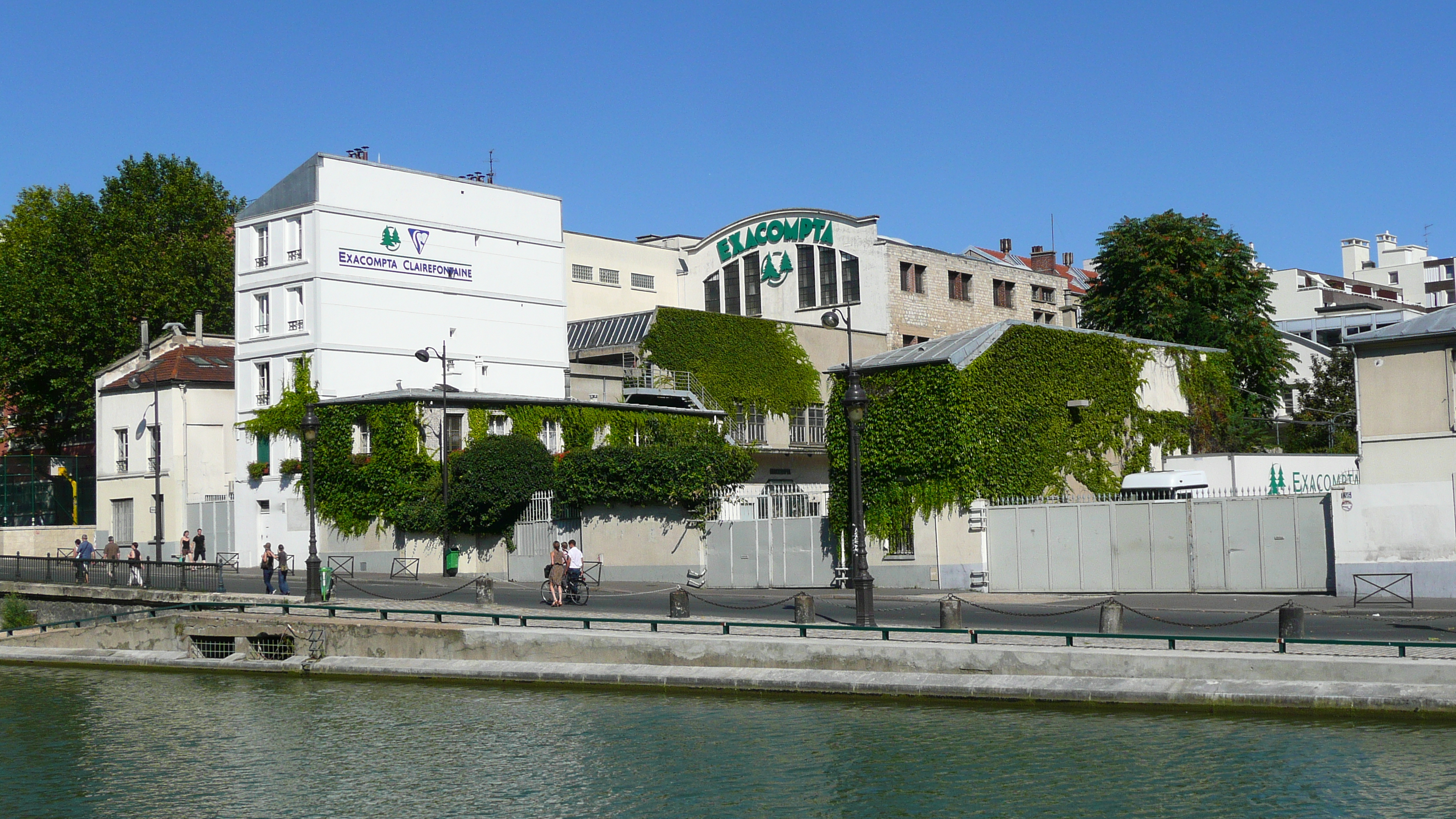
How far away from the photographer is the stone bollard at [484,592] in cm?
3105

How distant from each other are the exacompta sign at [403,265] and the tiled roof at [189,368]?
23.2 feet

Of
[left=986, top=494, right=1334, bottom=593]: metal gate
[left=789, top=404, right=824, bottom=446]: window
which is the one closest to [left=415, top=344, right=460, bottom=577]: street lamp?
[left=789, top=404, right=824, bottom=446]: window

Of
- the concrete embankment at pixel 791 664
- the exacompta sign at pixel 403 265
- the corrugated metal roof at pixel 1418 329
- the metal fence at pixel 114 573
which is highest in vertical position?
the exacompta sign at pixel 403 265

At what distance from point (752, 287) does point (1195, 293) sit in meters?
23.4

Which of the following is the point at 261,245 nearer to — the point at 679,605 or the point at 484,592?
the point at 484,592

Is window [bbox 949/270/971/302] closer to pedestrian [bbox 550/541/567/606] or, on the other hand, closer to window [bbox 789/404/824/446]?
window [bbox 789/404/824/446]

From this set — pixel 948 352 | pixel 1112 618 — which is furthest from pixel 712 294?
pixel 1112 618

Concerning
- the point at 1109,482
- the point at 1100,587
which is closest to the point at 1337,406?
the point at 1109,482

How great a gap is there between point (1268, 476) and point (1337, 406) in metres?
18.4

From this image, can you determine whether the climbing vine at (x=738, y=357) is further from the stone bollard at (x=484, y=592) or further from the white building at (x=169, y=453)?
the stone bollard at (x=484, y=592)

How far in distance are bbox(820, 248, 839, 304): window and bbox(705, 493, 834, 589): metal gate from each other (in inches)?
1091

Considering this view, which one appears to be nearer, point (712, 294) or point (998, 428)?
point (998, 428)

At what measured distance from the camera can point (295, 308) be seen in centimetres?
5125

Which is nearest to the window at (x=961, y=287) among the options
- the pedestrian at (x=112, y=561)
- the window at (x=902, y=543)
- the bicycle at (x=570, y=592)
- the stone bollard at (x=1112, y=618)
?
the window at (x=902, y=543)
